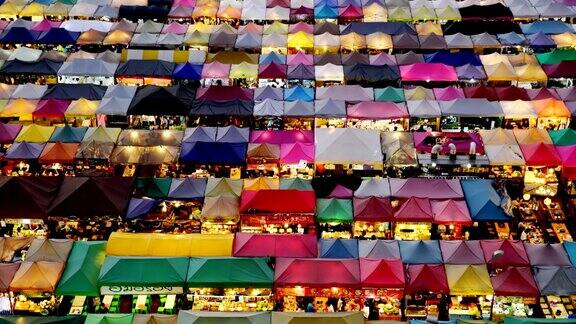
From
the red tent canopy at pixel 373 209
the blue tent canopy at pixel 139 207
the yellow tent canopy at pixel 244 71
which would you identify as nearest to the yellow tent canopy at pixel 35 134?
the blue tent canopy at pixel 139 207

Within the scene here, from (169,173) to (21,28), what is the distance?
12038 millimetres

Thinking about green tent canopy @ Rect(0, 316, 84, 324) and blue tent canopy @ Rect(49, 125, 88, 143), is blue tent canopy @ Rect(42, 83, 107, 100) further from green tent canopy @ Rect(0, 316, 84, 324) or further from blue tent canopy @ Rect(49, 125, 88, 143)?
green tent canopy @ Rect(0, 316, 84, 324)

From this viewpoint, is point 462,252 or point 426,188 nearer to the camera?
point 462,252

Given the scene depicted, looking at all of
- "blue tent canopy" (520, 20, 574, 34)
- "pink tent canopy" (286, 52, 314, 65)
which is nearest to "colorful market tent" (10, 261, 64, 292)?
"pink tent canopy" (286, 52, 314, 65)

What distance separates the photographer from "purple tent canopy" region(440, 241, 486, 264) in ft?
53.8

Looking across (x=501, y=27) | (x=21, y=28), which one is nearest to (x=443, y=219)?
(x=501, y=27)

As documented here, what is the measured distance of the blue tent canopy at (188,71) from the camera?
2531cm

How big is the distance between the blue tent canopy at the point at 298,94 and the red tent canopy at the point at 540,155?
23.5 ft

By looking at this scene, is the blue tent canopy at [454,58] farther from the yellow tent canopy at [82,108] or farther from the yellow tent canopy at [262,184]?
the yellow tent canopy at [82,108]

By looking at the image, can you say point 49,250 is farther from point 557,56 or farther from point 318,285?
point 557,56

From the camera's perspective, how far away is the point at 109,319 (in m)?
14.5

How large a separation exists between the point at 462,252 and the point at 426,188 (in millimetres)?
2973

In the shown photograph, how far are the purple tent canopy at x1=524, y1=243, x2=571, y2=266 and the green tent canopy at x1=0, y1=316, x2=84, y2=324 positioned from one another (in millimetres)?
10527

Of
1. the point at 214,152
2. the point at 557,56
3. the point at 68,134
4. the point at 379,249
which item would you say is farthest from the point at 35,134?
the point at 557,56
